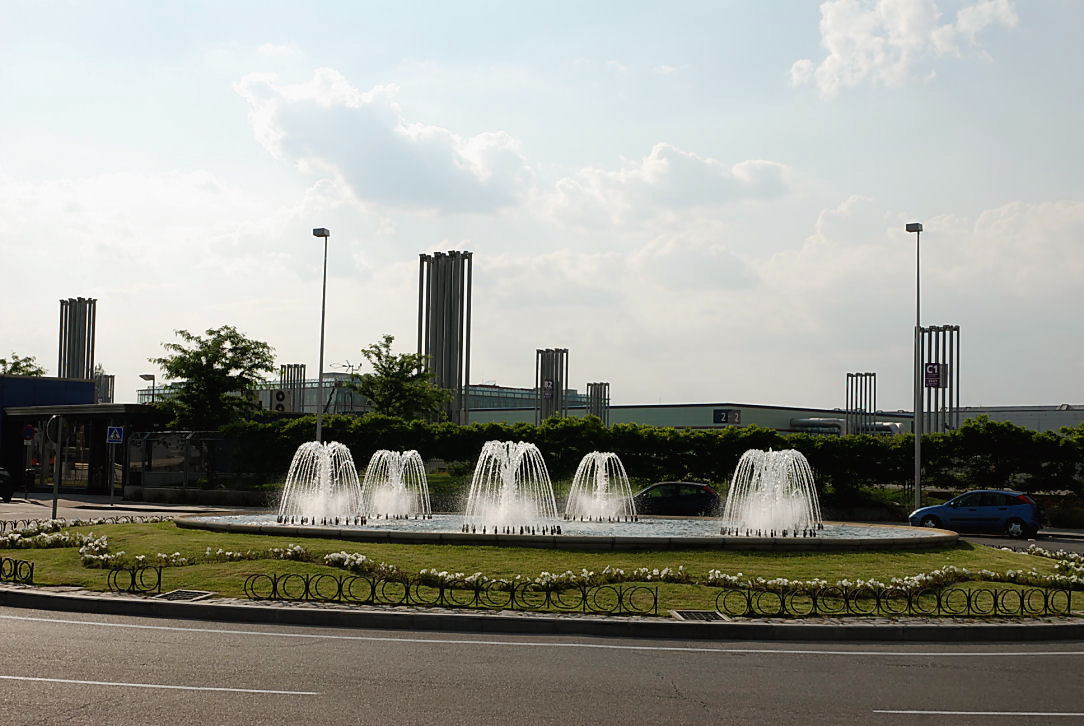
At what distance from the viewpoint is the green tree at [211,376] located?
45.4 meters

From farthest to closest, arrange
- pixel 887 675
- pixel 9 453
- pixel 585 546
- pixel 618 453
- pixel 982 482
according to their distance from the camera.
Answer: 1. pixel 9 453
2. pixel 618 453
3. pixel 982 482
4. pixel 585 546
5. pixel 887 675

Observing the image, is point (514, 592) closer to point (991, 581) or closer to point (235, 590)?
point (235, 590)

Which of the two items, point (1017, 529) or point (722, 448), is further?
point (722, 448)

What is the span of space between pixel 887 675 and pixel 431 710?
436 centimetres

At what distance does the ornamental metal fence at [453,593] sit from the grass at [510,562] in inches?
16.0

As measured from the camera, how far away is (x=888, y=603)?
531 inches

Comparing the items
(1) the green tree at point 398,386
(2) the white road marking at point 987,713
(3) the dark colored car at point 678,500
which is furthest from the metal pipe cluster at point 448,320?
(2) the white road marking at point 987,713

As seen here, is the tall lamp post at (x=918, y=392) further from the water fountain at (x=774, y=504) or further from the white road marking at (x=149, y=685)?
the white road marking at (x=149, y=685)

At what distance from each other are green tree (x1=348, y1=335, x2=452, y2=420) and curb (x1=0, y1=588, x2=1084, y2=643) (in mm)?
38560

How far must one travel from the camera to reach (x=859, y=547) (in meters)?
17.8

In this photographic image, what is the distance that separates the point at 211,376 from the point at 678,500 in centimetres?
2461

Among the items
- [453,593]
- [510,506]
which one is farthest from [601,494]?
[453,593]

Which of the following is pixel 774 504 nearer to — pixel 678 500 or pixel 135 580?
pixel 678 500

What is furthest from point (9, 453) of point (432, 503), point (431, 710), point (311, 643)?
point (431, 710)
